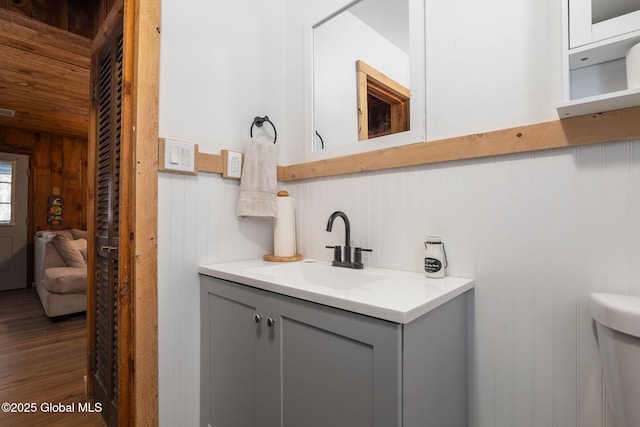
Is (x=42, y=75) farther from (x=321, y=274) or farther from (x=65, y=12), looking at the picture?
(x=321, y=274)

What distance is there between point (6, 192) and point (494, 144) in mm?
6221

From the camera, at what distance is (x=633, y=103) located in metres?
0.81

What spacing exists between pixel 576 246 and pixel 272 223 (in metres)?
1.27

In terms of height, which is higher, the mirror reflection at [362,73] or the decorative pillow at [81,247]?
the mirror reflection at [362,73]

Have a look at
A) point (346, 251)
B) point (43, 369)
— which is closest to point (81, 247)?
point (43, 369)

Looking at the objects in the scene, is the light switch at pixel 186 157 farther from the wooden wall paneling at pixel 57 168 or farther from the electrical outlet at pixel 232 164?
the wooden wall paneling at pixel 57 168

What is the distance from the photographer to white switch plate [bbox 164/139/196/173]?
1.28m

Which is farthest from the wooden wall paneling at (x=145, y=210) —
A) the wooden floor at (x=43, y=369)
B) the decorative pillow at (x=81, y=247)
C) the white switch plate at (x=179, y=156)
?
the decorative pillow at (x=81, y=247)

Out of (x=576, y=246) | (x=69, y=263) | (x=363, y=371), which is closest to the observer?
(x=363, y=371)

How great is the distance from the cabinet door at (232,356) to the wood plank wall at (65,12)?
5.79 ft

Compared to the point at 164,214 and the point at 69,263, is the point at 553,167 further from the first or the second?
the point at 69,263

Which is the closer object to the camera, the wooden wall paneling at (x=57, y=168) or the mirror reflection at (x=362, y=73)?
the mirror reflection at (x=362, y=73)

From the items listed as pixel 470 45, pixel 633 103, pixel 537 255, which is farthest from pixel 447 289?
pixel 470 45

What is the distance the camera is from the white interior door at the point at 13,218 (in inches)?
178
